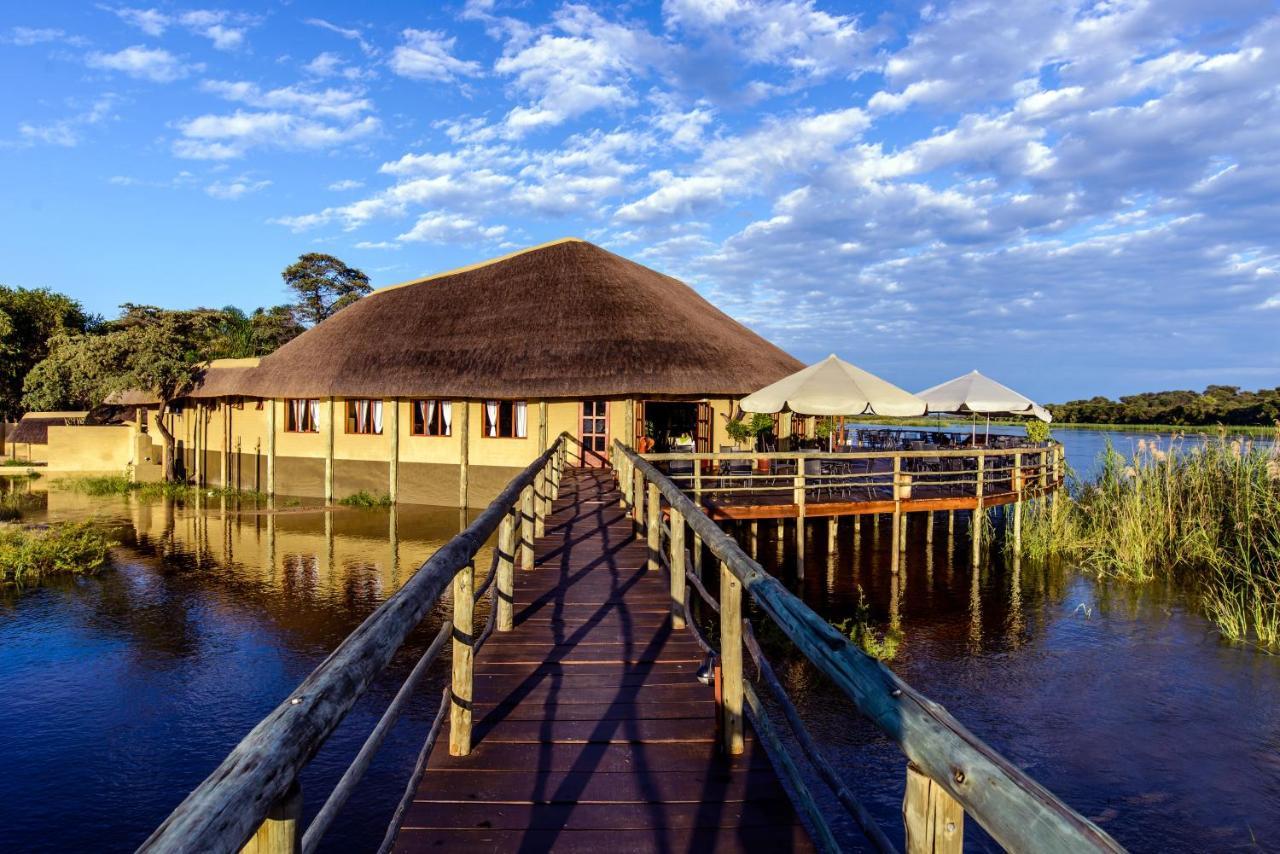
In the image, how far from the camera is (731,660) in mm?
3139

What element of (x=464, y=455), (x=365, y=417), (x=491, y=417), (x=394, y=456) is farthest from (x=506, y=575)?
(x=365, y=417)

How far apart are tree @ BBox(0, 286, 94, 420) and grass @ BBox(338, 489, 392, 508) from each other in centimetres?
2509

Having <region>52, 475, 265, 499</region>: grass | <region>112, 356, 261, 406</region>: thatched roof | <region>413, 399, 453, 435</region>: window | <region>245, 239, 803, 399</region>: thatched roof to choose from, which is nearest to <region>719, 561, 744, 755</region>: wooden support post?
<region>245, 239, 803, 399</region>: thatched roof

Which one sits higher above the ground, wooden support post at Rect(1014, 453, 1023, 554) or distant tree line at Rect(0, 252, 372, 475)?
distant tree line at Rect(0, 252, 372, 475)

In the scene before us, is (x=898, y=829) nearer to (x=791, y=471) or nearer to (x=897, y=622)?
(x=897, y=622)

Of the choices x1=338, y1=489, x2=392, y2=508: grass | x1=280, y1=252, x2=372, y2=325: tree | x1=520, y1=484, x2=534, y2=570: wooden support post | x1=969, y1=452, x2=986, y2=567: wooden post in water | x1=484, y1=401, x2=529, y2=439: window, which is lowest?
x1=338, y1=489, x2=392, y2=508: grass

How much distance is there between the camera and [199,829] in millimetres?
1036

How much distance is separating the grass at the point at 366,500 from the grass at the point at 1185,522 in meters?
16.3

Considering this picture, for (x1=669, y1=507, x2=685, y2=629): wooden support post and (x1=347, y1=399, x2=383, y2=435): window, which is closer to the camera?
(x1=669, y1=507, x2=685, y2=629): wooden support post

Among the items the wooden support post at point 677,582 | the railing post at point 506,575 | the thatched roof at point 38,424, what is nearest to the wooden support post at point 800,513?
the wooden support post at point 677,582

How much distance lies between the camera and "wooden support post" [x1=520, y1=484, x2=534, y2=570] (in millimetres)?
7102

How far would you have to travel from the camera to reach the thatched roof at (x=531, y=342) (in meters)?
18.2

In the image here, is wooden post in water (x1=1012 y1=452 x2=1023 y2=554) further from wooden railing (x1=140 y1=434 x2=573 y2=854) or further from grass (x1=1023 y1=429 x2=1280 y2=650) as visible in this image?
Result: wooden railing (x1=140 y1=434 x2=573 y2=854)

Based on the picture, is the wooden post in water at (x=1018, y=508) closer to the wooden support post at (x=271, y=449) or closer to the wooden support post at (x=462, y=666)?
the wooden support post at (x=462, y=666)
